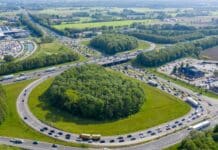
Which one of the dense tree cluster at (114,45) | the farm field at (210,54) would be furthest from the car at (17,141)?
the farm field at (210,54)

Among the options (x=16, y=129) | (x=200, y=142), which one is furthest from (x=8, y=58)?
(x=200, y=142)

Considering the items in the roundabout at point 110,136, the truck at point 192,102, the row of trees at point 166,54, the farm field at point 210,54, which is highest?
the row of trees at point 166,54

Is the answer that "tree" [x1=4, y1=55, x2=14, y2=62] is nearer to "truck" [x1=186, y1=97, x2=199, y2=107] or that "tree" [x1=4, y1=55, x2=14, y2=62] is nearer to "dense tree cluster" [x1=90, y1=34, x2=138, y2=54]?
"dense tree cluster" [x1=90, y1=34, x2=138, y2=54]

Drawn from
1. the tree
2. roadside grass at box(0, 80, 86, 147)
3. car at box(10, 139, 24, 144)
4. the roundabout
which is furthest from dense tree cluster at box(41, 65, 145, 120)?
the tree

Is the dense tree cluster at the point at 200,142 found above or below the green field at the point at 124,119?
above

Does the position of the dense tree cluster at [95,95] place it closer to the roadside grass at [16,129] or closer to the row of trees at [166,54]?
the roadside grass at [16,129]

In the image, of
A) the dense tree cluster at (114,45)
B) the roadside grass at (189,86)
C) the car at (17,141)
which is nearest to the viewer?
the car at (17,141)
